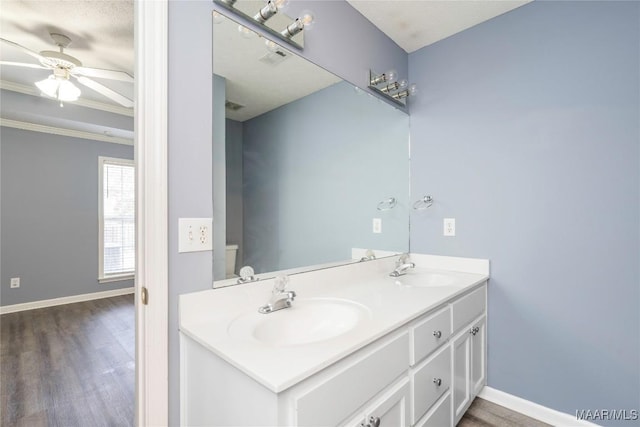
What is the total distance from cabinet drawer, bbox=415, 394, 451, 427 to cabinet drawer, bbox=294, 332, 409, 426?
0.32 metres

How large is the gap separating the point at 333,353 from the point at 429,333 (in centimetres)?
61

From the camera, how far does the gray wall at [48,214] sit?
3.47m

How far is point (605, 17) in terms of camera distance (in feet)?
4.67

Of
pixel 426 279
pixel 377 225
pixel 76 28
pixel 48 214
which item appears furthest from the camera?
pixel 48 214

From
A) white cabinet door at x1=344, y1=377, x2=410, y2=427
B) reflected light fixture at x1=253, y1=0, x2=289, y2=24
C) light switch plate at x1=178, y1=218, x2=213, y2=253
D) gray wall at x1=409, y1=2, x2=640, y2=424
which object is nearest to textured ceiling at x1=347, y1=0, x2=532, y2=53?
gray wall at x1=409, y1=2, x2=640, y2=424

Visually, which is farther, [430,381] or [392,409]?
[430,381]

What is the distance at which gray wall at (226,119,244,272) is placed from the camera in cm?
118

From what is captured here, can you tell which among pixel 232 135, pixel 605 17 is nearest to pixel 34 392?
Result: pixel 232 135

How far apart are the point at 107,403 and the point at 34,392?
56 centimetres

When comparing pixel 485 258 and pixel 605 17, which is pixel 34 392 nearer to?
pixel 485 258

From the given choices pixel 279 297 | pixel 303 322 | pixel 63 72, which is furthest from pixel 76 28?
pixel 303 322

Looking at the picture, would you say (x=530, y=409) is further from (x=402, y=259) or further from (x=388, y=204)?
(x=388, y=204)

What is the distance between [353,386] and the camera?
810 millimetres

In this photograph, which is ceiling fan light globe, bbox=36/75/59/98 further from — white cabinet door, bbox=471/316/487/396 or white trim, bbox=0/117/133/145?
white cabinet door, bbox=471/316/487/396
